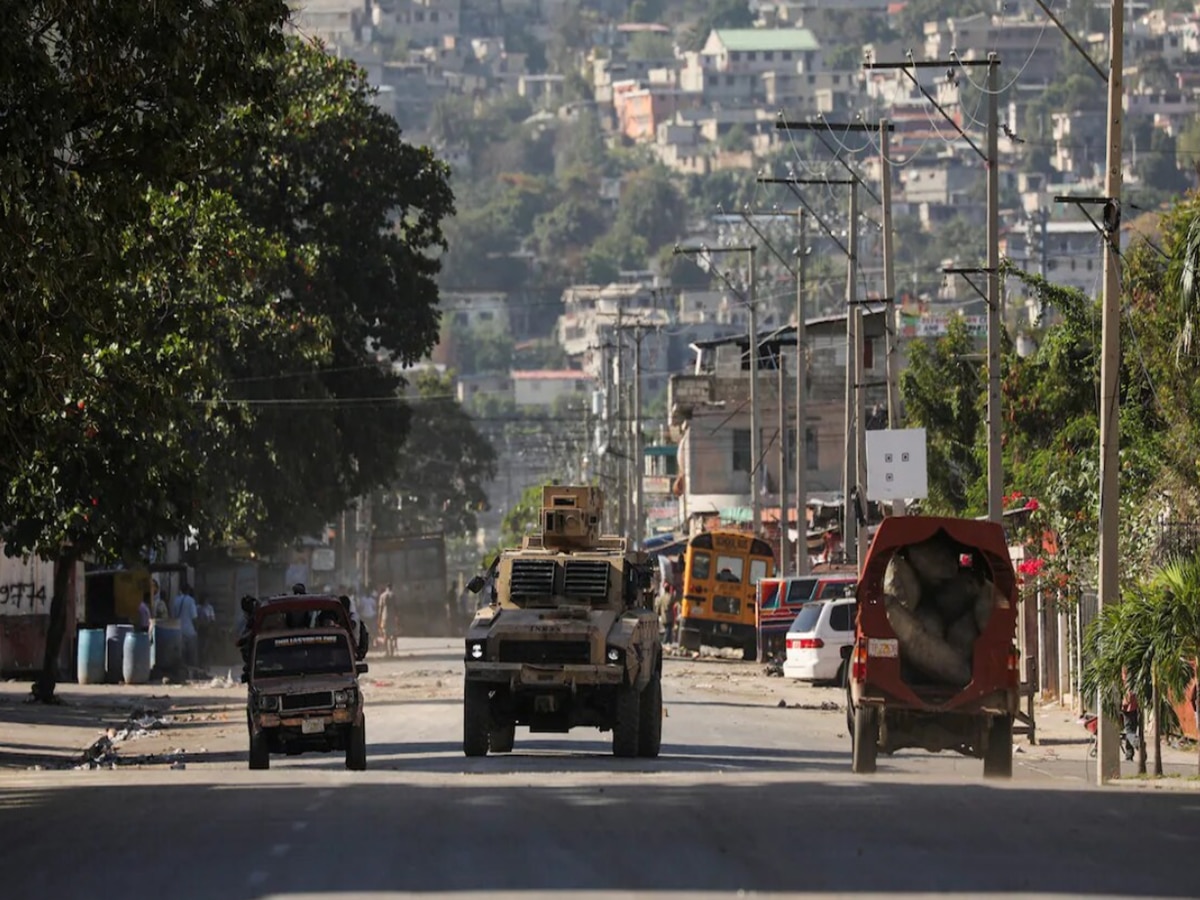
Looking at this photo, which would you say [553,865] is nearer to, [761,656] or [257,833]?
[257,833]

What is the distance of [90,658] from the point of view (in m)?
48.4

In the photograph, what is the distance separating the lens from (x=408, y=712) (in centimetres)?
3975

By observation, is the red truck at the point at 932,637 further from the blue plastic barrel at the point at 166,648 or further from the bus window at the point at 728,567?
the bus window at the point at 728,567

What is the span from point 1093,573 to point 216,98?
809 inches

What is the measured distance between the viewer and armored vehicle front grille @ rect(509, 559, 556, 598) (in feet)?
95.6

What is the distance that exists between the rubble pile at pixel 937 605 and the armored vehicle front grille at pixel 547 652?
3769 millimetres

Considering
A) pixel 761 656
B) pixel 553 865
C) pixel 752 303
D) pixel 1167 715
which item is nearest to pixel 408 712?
pixel 1167 715

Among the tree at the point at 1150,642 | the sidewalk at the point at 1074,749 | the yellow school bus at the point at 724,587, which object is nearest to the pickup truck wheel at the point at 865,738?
the tree at the point at 1150,642

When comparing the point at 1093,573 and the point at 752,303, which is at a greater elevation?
the point at 752,303

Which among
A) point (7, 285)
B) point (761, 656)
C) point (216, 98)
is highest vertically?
point (216, 98)

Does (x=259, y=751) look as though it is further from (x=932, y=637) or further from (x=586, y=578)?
(x=932, y=637)

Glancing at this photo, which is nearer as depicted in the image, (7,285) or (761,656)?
(7,285)

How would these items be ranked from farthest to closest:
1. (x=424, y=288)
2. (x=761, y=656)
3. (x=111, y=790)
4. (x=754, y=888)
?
(x=424, y=288) → (x=761, y=656) → (x=111, y=790) → (x=754, y=888)

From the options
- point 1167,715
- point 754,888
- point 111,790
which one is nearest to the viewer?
point 754,888
